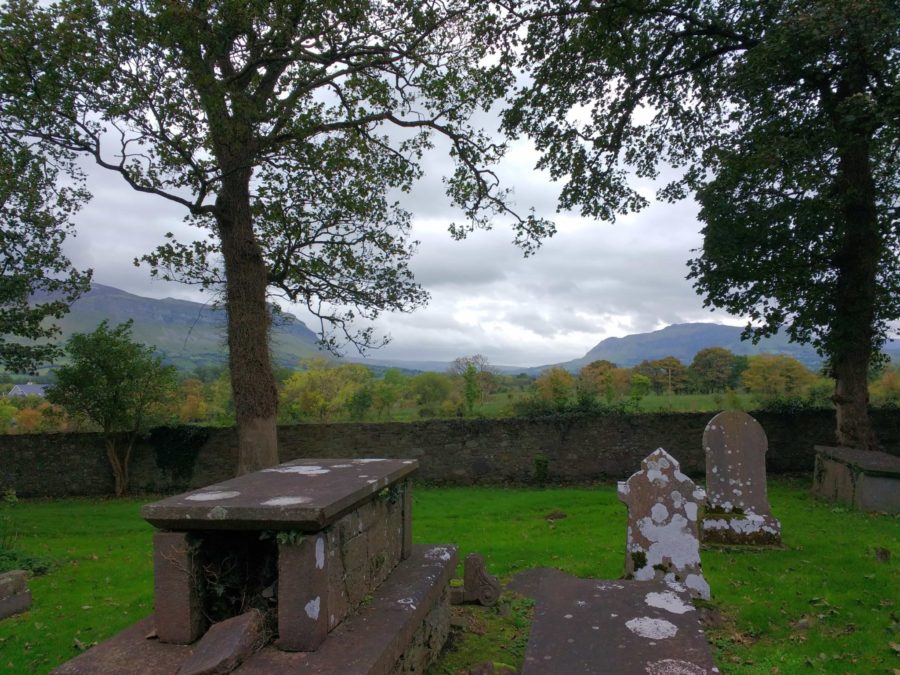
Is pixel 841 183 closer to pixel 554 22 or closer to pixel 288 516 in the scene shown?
pixel 554 22

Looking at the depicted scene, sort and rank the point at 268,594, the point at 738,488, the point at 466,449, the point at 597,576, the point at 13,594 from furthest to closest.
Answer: the point at 466,449 → the point at 738,488 → the point at 597,576 → the point at 13,594 → the point at 268,594

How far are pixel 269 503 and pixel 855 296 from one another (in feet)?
45.3

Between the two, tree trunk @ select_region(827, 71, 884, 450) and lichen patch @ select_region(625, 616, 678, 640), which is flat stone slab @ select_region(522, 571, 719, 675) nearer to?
lichen patch @ select_region(625, 616, 678, 640)

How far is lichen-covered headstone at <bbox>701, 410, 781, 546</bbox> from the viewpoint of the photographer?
7984mm

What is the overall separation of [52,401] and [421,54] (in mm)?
13989

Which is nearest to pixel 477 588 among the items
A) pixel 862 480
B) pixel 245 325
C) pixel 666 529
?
pixel 666 529

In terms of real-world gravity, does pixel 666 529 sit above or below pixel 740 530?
above

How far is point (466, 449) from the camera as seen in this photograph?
1639 centimetres

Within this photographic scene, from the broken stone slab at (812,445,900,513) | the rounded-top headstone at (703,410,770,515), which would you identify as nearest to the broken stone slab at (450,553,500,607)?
the rounded-top headstone at (703,410,770,515)

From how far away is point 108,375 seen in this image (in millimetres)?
16688

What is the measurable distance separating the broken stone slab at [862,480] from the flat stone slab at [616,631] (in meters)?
9.10

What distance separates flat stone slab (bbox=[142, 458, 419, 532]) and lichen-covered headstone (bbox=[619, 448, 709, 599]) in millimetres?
2906

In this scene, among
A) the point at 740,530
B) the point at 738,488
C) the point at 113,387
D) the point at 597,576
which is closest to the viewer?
the point at 597,576

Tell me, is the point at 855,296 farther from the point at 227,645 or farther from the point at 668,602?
the point at 227,645
